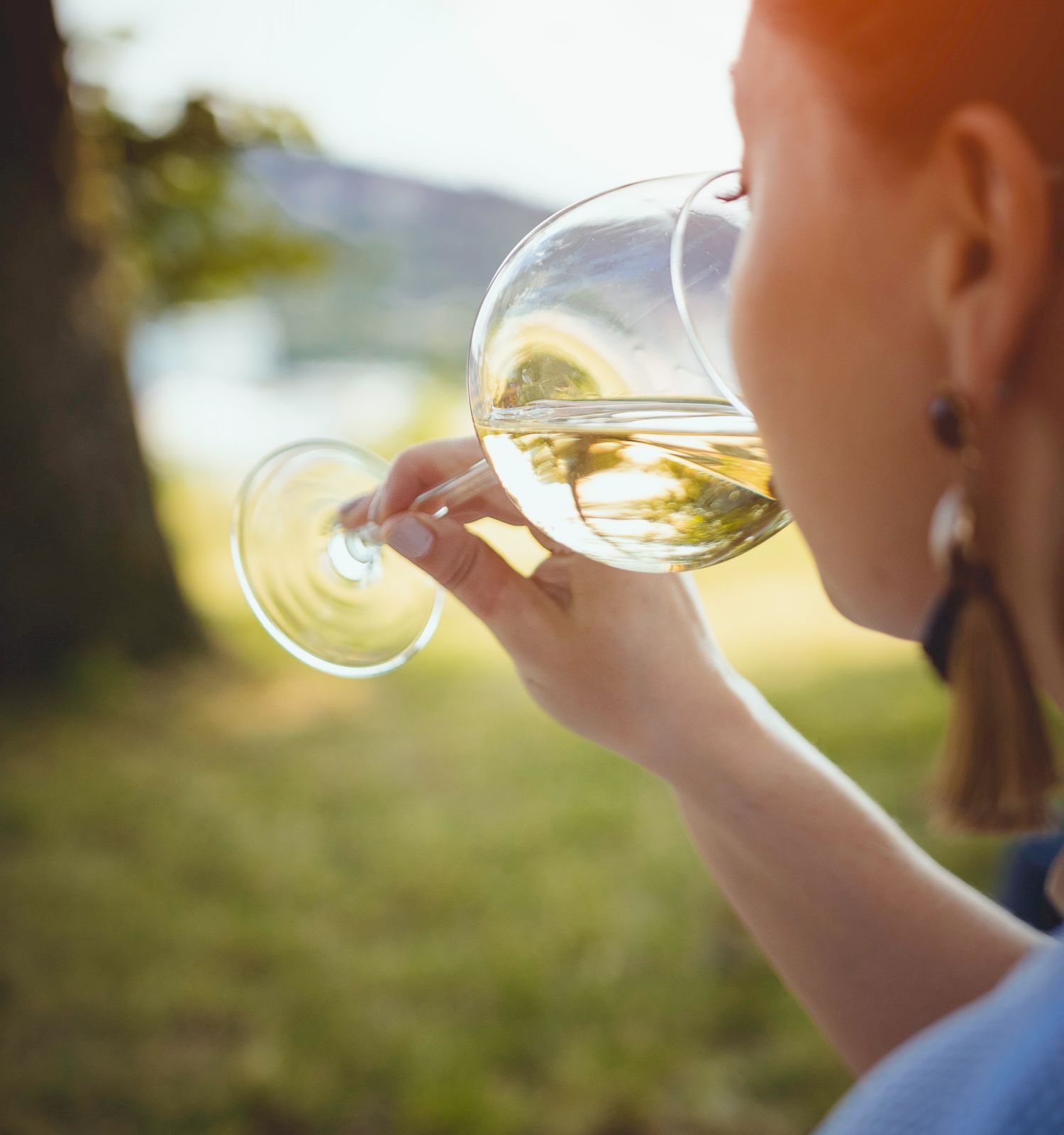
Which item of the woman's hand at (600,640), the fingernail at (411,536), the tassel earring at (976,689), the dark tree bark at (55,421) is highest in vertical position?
the tassel earring at (976,689)

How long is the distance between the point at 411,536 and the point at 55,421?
2055 millimetres

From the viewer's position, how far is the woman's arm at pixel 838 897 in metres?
0.68

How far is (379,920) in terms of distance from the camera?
5.66 ft

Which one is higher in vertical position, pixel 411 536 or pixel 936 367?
pixel 936 367

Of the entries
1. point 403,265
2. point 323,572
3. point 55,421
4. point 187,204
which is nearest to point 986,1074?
point 323,572

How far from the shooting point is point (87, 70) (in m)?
2.60

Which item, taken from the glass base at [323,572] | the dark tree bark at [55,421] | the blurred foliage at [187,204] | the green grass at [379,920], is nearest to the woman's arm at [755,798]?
the glass base at [323,572]

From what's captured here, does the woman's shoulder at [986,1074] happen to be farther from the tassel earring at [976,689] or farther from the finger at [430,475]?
the finger at [430,475]

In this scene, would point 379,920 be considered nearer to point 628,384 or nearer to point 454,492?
point 454,492

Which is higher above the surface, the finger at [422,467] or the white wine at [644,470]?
the white wine at [644,470]

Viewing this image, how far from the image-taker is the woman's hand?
711 millimetres

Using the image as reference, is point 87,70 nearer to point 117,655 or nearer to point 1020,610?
point 117,655

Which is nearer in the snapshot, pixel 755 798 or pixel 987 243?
pixel 987 243

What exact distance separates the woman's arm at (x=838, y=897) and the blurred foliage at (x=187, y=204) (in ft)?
7.45
